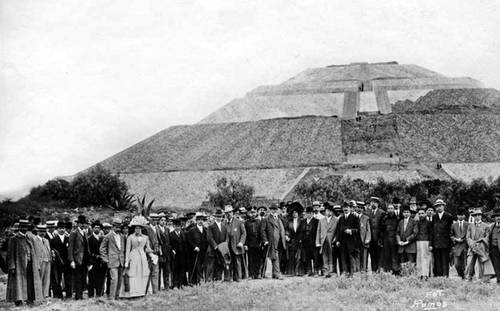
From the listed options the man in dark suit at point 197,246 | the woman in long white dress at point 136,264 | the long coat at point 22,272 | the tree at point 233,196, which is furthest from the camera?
the tree at point 233,196

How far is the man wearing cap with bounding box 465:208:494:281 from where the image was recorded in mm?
16172

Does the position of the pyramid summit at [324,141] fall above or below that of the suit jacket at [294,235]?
above

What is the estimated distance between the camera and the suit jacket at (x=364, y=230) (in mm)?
17328

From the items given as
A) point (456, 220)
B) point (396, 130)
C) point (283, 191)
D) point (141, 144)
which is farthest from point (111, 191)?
point (456, 220)

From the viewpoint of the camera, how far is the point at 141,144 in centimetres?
7650

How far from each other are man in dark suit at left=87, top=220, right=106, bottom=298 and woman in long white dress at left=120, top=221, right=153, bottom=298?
0.95m

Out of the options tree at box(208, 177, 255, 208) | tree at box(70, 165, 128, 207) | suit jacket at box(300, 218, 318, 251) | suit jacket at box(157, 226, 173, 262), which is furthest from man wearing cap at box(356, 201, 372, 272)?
tree at box(70, 165, 128, 207)

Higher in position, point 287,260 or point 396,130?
point 396,130

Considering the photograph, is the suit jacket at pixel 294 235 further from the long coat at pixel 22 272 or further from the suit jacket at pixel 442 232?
the long coat at pixel 22 272

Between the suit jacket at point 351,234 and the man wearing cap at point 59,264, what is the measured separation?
7119mm

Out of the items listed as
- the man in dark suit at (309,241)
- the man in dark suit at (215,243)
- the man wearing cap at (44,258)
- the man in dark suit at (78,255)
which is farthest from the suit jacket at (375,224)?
the man wearing cap at (44,258)

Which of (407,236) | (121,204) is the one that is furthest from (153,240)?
(121,204)

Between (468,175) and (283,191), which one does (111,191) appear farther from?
(468,175)

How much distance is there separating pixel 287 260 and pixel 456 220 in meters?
4.92
